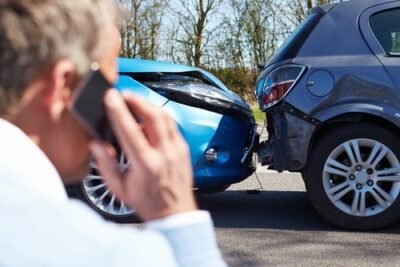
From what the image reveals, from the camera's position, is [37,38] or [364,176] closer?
[37,38]

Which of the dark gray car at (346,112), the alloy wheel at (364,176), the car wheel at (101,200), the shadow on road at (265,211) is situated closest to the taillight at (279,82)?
the dark gray car at (346,112)

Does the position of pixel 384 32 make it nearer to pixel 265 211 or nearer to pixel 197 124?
pixel 197 124

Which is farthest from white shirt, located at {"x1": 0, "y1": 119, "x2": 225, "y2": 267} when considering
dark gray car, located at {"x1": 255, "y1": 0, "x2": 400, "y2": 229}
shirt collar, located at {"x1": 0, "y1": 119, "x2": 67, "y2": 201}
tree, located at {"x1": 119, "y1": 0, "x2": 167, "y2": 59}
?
tree, located at {"x1": 119, "y1": 0, "x2": 167, "y2": 59}

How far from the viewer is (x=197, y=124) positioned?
215 inches

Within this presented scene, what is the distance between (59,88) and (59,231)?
0.19 metres

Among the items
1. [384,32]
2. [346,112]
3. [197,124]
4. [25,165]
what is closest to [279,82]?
[346,112]

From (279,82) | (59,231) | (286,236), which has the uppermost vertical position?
(279,82)

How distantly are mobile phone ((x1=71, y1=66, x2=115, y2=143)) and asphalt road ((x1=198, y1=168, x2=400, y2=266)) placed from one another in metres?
3.76

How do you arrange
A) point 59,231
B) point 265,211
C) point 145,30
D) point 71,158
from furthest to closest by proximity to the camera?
point 145,30 < point 265,211 < point 71,158 < point 59,231

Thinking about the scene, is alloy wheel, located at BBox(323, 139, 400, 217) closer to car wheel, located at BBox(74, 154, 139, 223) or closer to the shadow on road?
the shadow on road

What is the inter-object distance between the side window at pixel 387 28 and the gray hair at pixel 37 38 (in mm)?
4680

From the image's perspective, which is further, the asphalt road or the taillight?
the taillight

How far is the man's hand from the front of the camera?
3.05 feet

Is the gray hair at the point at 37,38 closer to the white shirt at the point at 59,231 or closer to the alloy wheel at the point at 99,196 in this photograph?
the white shirt at the point at 59,231
